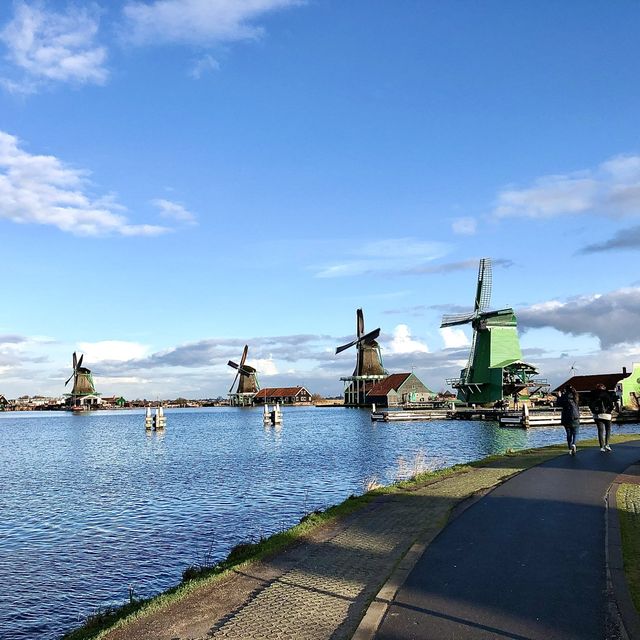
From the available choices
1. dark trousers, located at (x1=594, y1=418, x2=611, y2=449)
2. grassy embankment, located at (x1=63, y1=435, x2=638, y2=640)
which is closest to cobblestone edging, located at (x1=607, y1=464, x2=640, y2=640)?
grassy embankment, located at (x1=63, y1=435, x2=638, y2=640)

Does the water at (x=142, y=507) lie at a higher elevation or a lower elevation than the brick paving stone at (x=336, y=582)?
lower

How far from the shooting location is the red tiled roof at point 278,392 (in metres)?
180

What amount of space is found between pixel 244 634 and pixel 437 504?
26.4 feet

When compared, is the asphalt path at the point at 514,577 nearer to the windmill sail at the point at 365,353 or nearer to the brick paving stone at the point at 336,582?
the brick paving stone at the point at 336,582

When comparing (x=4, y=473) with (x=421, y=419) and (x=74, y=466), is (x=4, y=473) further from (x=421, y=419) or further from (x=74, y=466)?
(x=421, y=419)

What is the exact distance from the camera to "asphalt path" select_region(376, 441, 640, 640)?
6.69m

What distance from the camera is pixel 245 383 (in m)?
173

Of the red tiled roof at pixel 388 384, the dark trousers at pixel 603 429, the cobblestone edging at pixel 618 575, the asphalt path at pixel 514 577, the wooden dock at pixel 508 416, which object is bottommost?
the wooden dock at pixel 508 416

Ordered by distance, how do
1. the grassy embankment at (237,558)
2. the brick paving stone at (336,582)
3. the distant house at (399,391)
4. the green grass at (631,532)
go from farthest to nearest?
the distant house at (399,391), the grassy embankment at (237,558), the green grass at (631,532), the brick paving stone at (336,582)

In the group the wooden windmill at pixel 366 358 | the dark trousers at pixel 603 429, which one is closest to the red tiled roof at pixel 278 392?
the wooden windmill at pixel 366 358

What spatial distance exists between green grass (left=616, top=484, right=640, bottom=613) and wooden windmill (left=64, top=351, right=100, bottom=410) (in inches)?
6822

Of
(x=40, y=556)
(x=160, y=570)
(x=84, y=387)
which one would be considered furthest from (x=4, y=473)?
(x=84, y=387)

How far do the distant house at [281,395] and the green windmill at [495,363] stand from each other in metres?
99.1

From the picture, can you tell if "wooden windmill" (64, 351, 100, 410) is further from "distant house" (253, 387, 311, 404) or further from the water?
the water
